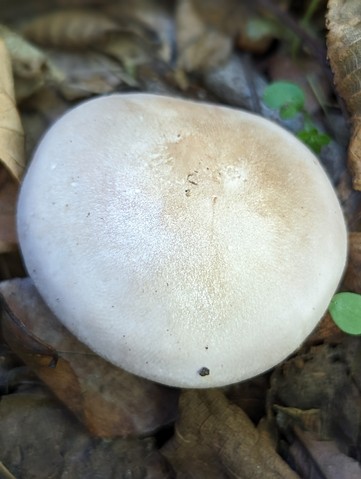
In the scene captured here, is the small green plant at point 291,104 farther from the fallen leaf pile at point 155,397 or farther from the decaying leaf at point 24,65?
the decaying leaf at point 24,65

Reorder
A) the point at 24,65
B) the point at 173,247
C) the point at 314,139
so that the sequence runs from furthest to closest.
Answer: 1. the point at 24,65
2. the point at 314,139
3. the point at 173,247

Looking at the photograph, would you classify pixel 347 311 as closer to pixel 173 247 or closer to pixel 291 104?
pixel 173 247

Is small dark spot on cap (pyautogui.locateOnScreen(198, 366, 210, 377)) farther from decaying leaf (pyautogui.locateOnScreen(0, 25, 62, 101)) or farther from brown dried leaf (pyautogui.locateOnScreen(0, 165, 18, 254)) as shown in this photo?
decaying leaf (pyautogui.locateOnScreen(0, 25, 62, 101))

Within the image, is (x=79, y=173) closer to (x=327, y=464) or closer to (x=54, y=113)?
(x=54, y=113)

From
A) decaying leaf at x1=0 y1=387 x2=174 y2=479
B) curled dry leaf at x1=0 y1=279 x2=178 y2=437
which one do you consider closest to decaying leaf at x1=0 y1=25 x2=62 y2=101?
curled dry leaf at x1=0 y1=279 x2=178 y2=437

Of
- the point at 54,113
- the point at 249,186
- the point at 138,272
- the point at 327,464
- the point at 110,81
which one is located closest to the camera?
the point at 138,272

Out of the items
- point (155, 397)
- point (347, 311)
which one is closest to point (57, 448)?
point (155, 397)

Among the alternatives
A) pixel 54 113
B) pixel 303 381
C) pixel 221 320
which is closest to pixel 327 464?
pixel 303 381

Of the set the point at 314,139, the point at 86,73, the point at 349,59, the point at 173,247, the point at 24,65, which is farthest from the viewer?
the point at 86,73
